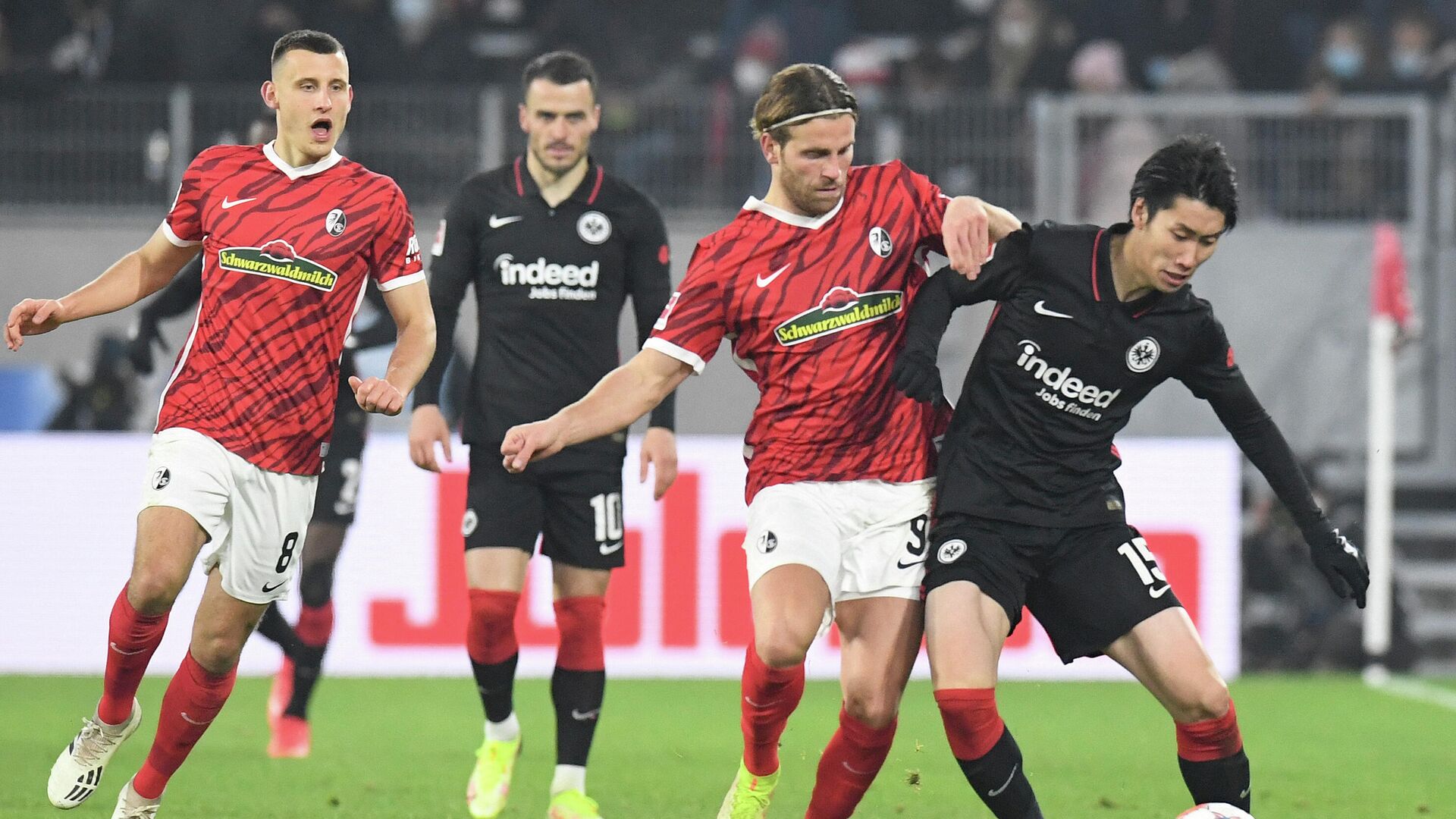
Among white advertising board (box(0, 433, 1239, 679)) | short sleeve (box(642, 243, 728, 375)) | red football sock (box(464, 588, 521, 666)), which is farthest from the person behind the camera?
white advertising board (box(0, 433, 1239, 679))

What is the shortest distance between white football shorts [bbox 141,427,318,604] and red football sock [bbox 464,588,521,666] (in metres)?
0.95

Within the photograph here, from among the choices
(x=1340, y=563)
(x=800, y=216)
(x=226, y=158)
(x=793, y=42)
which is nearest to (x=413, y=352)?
(x=226, y=158)

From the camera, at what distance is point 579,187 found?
6.74m

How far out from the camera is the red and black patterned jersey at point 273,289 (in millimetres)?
5574

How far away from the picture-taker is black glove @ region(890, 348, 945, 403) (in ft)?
16.4

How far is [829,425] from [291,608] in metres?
5.90

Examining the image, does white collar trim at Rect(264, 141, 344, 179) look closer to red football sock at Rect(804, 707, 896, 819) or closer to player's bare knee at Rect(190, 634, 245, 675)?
player's bare knee at Rect(190, 634, 245, 675)

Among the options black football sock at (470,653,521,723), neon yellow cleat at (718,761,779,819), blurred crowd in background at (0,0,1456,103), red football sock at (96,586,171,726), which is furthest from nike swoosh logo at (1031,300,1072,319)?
blurred crowd in background at (0,0,1456,103)

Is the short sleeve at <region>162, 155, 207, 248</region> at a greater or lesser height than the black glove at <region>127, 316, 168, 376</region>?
greater

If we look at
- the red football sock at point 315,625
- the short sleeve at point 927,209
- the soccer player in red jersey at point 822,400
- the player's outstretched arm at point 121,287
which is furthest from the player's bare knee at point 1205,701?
the red football sock at point 315,625

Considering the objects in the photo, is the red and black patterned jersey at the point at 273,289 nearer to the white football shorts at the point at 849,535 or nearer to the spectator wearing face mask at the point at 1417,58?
the white football shorts at the point at 849,535

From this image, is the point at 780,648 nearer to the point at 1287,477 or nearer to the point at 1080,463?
the point at 1080,463

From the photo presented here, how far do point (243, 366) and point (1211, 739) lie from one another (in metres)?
2.97

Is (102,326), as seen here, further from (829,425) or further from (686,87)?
(829,425)
